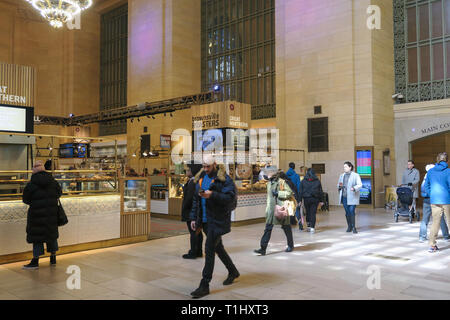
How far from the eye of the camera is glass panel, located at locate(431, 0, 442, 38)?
50.3 feet

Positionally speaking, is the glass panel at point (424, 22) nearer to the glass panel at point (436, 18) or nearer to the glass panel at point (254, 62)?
the glass panel at point (436, 18)

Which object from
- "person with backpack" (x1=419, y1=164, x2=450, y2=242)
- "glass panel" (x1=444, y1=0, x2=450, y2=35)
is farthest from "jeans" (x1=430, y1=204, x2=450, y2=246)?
"glass panel" (x1=444, y1=0, x2=450, y2=35)

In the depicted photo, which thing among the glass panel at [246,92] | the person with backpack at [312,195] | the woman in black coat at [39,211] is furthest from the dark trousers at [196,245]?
the glass panel at [246,92]

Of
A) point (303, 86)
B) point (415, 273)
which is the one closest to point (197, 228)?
point (415, 273)

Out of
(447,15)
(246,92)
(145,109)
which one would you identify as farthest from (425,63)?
(145,109)

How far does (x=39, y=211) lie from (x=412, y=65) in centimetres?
1590

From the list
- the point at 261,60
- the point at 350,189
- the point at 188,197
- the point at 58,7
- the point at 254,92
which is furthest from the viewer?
the point at 254,92

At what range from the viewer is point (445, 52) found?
15.1m

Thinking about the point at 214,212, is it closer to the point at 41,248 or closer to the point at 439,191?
the point at 41,248

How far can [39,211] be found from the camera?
220 inches

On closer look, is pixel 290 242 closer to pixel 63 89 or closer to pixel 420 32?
pixel 420 32

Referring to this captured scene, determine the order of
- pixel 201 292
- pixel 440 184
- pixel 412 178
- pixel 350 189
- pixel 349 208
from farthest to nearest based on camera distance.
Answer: pixel 412 178
pixel 349 208
pixel 350 189
pixel 440 184
pixel 201 292

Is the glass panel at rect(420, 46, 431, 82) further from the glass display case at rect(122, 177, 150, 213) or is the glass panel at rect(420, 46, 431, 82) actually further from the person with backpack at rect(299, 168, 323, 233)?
the glass display case at rect(122, 177, 150, 213)
